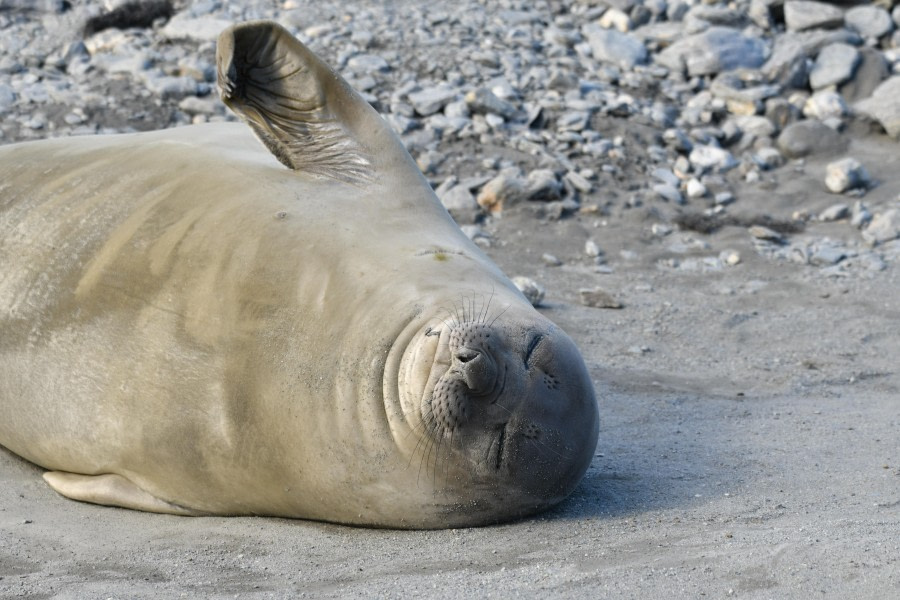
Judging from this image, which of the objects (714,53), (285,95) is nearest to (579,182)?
(714,53)

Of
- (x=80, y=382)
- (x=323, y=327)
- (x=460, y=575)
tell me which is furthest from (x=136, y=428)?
(x=460, y=575)

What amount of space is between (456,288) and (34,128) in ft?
17.7

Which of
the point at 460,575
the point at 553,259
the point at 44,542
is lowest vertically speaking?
the point at 553,259

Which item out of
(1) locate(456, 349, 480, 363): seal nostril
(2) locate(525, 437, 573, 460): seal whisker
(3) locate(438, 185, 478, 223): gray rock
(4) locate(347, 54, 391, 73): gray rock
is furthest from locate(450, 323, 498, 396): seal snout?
(4) locate(347, 54, 391, 73): gray rock

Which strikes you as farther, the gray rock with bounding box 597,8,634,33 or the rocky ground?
the gray rock with bounding box 597,8,634,33

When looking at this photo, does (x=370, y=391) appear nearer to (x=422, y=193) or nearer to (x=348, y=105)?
(x=422, y=193)

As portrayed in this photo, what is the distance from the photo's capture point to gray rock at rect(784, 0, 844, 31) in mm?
10562

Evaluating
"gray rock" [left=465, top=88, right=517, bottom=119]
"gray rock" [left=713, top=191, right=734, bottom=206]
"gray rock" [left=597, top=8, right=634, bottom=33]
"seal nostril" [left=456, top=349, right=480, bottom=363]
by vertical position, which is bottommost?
"gray rock" [left=713, top=191, right=734, bottom=206]

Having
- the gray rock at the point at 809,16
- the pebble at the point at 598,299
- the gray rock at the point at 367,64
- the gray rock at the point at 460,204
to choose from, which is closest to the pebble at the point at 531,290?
the pebble at the point at 598,299

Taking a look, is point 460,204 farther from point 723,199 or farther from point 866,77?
point 866,77

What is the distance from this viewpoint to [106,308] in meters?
4.27

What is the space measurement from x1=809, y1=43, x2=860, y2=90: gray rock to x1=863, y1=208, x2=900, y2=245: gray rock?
2.10 meters

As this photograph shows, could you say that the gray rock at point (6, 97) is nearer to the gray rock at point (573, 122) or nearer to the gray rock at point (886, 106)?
the gray rock at point (573, 122)

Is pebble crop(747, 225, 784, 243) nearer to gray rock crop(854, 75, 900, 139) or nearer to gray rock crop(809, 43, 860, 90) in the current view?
gray rock crop(854, 75, 900, 139)
